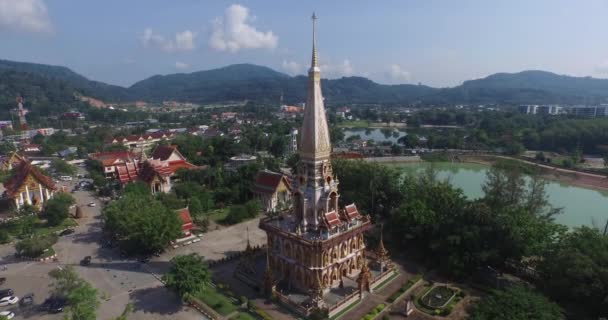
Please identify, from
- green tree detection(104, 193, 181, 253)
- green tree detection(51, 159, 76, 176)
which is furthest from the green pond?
green tree detection(51, 159, 76, 176)

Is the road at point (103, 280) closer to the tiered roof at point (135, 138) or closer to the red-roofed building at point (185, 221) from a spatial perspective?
the red-roofed building at point (185, 221)

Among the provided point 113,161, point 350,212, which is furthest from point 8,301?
point 113,161

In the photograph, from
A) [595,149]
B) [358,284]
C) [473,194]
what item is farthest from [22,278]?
[595,149]

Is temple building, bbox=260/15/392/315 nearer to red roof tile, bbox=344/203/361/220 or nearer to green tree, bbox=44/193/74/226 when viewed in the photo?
red roof tile, bbox=344/203/361/220

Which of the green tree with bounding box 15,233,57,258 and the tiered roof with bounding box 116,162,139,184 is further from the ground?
the tiered roof with bounding box 116,162,139,184

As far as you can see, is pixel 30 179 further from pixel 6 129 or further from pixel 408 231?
pixel 6 129

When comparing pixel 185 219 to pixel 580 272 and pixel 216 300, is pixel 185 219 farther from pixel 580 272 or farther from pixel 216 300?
pixel 580 272

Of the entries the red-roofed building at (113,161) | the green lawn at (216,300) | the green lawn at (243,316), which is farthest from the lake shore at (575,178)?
the red-roofed building at (113,161)
